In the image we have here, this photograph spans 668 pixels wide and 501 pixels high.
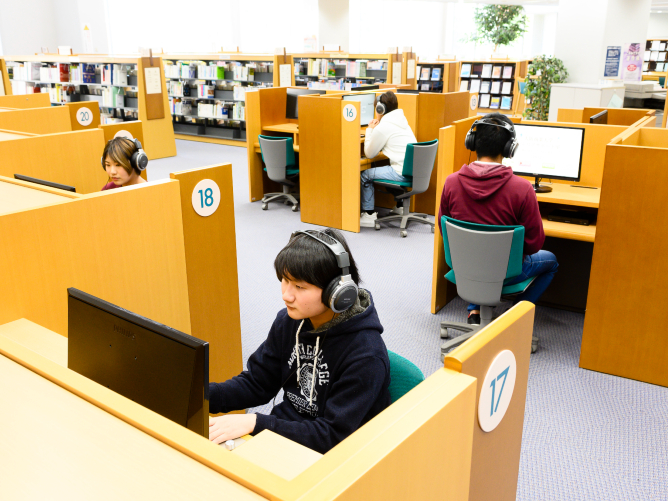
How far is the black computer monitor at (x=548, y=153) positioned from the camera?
339 cm

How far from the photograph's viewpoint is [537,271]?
290 centimetres

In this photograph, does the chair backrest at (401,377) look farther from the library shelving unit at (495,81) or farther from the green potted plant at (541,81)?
the library shelving unit at (495,81)

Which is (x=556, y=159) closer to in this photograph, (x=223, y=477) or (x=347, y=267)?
(x=347, y=267)

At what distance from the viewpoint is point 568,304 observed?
3625 millimetres

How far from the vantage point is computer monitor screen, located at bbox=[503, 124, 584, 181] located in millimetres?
3396

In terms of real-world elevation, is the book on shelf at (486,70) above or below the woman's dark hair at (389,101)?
above

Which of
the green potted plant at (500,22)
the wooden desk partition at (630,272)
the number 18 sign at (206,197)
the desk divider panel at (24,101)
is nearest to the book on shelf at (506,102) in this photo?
the green potted plant at (500,22)

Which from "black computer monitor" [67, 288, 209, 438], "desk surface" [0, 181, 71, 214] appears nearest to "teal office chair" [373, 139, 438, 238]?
"desk surface" [0, 181, 71, 214]

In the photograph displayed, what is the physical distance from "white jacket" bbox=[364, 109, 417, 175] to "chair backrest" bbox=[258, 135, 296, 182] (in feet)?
2.86

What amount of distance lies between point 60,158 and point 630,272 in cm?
283

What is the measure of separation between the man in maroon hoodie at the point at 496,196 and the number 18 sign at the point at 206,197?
1.20 metres

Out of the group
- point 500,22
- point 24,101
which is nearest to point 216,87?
point 24,101

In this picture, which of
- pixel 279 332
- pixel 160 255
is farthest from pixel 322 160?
pixel 279 332

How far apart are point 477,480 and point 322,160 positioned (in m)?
4.23
